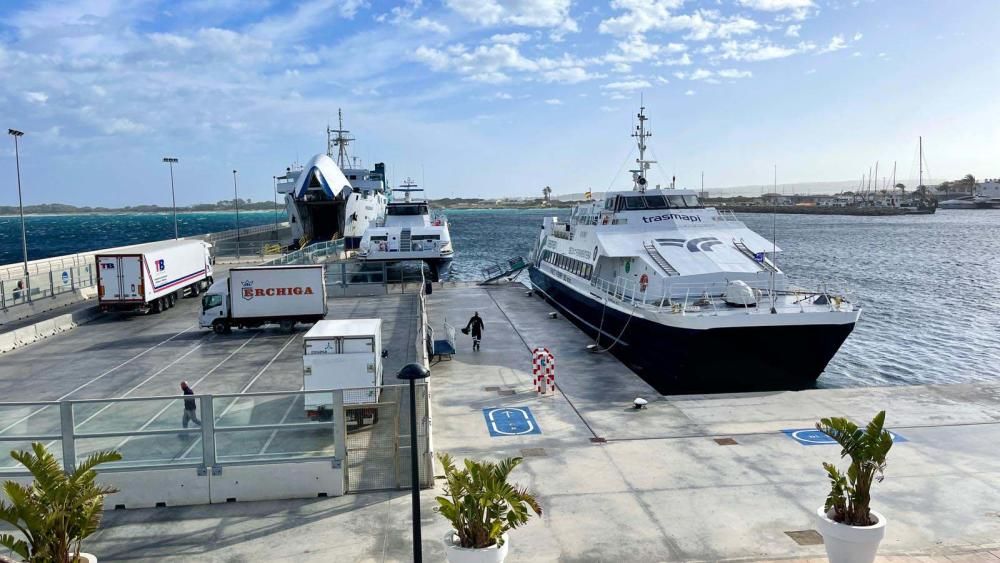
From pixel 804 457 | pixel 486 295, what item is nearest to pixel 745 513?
pixel 804 457

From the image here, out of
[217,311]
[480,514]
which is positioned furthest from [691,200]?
[480,514]

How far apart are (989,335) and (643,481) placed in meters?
29.7

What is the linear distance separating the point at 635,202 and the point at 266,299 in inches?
587

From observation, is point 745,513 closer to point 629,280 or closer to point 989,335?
point 629,280

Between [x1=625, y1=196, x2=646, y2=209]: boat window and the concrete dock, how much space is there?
24.6ft

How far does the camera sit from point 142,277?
90.3 ft

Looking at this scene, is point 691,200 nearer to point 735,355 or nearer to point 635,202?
point 635,202

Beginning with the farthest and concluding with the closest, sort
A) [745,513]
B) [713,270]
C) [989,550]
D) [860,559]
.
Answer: [713,270]
[745,513]
[989,550]
[860,559]

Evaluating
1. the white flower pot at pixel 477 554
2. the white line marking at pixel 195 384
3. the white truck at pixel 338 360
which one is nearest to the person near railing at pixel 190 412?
the white line marking at pixel 195 384

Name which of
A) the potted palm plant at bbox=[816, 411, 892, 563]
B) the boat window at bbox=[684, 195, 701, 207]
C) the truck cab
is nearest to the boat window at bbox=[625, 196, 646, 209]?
the boat window at bbox=[684, 195, 701, 207]

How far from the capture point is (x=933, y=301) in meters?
42.2

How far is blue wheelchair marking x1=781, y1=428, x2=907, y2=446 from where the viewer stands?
12992 millimetres

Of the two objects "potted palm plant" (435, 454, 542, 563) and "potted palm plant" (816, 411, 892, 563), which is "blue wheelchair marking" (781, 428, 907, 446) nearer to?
"potted palm plant" (816, 411, 892, 563)

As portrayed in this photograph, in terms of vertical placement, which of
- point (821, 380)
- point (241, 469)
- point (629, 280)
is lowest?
point (821, 380)
